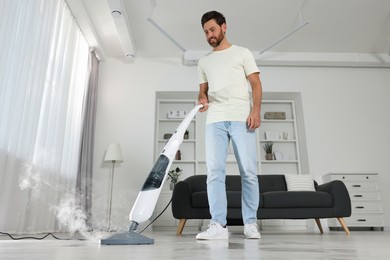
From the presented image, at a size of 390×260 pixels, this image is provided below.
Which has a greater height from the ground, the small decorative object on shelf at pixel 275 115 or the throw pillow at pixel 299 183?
the small decorative object on shelf at pixel 275 115

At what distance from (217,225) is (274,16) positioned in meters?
3.23

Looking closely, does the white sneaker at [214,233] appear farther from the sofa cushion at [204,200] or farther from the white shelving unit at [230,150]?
the white shelving unit at [230,150]

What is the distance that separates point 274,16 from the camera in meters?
3.96

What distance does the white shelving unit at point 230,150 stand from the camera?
16.4 ft

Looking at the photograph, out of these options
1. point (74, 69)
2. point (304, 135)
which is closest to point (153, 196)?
point (74, 69)

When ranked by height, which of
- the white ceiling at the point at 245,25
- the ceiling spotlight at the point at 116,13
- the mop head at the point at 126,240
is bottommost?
the mop head at the point at 126,240

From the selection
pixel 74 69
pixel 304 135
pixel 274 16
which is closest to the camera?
pixel 74 69

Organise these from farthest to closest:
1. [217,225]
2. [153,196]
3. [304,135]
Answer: [304,135]
[217,225]
[153,196]

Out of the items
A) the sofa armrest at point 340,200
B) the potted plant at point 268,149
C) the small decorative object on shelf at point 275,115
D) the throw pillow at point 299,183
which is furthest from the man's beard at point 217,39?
the small decorative object on shelf at point 275,115

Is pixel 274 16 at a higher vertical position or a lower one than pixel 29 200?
higher

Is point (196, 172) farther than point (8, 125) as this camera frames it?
Yes

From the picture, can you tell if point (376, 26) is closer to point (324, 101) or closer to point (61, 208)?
point (324, 101)

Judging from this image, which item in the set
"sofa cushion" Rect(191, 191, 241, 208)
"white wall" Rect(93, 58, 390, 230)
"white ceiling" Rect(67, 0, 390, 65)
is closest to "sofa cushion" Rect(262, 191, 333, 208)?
"sofa cushion" Rect(191, 191, 241, 208)

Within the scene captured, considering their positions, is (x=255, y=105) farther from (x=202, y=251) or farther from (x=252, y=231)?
(x=202, y=251)
